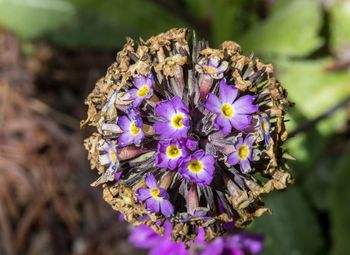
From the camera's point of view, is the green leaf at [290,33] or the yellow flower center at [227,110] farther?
the green leaf at [290,33]

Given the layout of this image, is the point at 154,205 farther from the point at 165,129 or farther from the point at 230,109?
the point at 230,109

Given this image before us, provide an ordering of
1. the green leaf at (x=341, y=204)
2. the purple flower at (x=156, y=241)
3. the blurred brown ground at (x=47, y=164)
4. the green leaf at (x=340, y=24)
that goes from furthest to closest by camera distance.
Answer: the green leaf at (x=340, y=24)
the blurred brown ground at (x=47, y=164)
the green leaf at (x=341, y=204)
the purple flower at (x=156, y=241)

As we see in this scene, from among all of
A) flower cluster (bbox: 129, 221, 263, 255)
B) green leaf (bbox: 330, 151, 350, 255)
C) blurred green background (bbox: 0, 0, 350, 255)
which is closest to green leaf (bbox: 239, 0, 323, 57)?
blurred green background (bbox: 0, 0, 350, 255)

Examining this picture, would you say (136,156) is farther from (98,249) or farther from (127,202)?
(98,249)

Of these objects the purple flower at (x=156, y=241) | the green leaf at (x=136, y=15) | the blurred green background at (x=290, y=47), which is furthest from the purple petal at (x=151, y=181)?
the green leaf at (x=136, y=15)

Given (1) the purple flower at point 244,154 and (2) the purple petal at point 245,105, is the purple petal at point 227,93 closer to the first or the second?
(2) the purple petal at point 245,105

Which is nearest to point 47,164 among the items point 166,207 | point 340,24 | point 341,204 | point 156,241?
point 156,241

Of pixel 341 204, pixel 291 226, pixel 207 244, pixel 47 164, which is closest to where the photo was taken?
pixel 207 244
